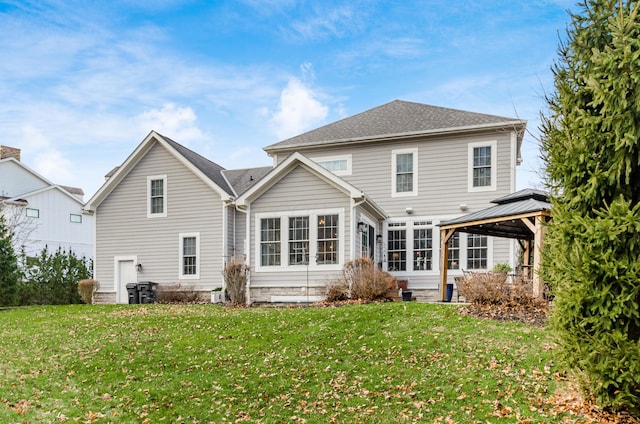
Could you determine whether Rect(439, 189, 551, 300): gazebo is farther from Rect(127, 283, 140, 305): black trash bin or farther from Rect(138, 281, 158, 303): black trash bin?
Rect(127, 283, 140, 305): black trash bin

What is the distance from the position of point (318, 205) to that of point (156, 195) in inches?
282

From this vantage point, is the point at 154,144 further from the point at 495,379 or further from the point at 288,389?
the point at 495,379

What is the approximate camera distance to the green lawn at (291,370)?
7.12 meters

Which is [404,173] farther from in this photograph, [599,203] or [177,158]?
[599,203]

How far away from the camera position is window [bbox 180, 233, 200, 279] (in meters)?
18.9

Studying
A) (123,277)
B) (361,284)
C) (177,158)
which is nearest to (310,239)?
(361,284)

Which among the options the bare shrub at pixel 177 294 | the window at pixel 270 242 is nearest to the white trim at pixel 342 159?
the window at pixel 270 242

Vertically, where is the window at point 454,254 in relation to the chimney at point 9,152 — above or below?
below

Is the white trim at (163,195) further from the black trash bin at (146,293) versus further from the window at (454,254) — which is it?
the window at (454,254)

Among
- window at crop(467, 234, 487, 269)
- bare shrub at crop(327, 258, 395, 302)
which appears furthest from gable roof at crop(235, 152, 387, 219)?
window at crop(467, 234, 487, 269)

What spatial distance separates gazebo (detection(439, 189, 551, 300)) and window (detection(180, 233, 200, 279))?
922cm

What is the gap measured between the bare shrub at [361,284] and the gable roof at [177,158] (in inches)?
220

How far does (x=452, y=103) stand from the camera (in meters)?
21.3

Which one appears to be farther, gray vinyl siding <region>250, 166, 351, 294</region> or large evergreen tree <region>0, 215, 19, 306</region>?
large evergreen tree <region>0, 215, 19, 306</region>
